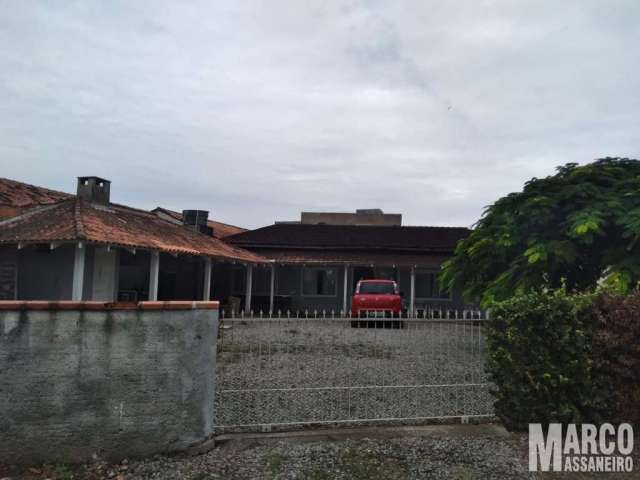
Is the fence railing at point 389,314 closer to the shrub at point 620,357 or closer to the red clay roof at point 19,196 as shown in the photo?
the shrub at point 620,357

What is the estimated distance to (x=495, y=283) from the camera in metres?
8.88

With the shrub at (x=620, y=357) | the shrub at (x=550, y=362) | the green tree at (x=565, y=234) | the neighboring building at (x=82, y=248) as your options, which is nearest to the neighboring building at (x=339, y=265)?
the neighboring building at (x=82, y=248)

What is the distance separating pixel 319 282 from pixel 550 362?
1737cm

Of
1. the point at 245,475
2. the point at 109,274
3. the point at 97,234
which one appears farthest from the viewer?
the point at 109,274

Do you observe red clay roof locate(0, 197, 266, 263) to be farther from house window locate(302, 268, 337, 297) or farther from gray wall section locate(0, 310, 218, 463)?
gray wall section locate(0, 310, 218, 463)

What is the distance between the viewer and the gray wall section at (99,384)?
4078 mm

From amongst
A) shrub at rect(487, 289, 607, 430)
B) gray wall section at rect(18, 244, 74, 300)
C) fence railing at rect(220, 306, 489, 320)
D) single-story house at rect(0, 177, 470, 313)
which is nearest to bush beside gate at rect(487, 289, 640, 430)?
shrub at rect(487, 289, 607, 430)

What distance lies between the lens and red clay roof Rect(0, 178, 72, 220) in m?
16.5

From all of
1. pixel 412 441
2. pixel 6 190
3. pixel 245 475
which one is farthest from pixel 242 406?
pixel 6 190

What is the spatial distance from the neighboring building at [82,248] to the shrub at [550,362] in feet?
34.0

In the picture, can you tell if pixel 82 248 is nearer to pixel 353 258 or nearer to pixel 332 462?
pixel 332 462

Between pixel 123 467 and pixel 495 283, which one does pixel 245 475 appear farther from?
pixel 495 283

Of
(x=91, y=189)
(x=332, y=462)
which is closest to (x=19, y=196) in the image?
(x=91, y=189)

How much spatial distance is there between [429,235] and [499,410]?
729 inches
